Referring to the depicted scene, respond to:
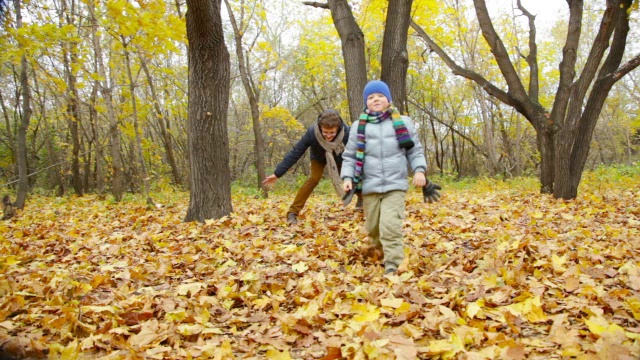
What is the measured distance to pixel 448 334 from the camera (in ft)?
7.70

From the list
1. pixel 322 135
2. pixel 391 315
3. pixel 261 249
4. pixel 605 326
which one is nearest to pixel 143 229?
pixel 261 249

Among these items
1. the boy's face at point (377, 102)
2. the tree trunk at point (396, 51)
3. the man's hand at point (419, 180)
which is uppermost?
the tree trunk at point (396, 51)

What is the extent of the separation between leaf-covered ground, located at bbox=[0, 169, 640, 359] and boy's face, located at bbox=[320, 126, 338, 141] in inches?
46.9

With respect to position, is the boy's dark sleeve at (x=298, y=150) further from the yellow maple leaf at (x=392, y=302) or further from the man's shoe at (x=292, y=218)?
the yellow maple leaf at (x=392, y=302)

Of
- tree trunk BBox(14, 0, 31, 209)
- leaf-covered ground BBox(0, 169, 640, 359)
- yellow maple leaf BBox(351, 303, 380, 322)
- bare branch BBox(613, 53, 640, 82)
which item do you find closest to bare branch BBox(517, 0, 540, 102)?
bare branch BBox(613, 53, 640, 82)

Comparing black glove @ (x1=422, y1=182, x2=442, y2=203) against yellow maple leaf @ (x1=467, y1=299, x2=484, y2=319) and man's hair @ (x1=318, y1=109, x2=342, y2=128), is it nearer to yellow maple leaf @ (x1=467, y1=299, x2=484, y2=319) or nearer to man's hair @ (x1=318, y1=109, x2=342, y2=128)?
yellow maple leaf @ (x1=467, y1=299, x2=484, y2=319)

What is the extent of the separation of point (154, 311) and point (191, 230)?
8.83 ft

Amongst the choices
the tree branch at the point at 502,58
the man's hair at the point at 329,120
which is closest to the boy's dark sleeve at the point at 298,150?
the man's hair at the point at 329,120

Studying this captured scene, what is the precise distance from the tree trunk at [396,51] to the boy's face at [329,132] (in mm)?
1894

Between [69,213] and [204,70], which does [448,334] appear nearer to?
[204,70]

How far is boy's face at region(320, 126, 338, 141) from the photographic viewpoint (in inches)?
218

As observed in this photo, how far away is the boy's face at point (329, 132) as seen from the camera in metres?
5.54

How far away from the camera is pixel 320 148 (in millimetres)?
5883

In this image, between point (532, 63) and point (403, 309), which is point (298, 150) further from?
point (532, 63)
